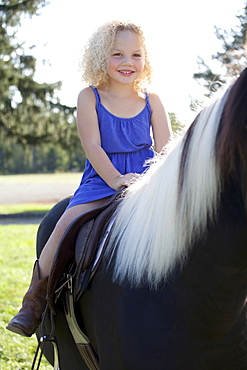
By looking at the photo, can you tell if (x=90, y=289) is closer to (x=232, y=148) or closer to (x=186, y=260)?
(x=186, y=260)

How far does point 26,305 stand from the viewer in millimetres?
2586

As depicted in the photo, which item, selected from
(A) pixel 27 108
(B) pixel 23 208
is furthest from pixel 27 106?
(B) pixel 23 208

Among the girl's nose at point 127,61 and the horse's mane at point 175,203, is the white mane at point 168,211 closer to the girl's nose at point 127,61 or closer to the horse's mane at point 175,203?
the horse's mane at point 175,203

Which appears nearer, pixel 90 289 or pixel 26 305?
pixel 90 289

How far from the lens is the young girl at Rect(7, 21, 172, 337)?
2.53 m

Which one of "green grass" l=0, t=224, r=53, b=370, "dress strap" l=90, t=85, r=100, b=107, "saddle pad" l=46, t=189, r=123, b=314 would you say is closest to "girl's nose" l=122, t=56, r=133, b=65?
"dress strap" l=90, t=85, r=100, b=107

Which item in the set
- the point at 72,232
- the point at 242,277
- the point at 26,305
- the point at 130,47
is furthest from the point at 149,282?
the point at 130,47

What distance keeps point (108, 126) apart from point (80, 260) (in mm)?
781

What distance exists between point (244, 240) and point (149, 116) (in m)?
1.34

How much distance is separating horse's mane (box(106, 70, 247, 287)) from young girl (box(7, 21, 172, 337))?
→ 463mm

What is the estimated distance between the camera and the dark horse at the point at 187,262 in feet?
5.32

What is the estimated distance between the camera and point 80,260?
7.30 ft

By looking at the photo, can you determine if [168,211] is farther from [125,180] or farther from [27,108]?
[27,108]

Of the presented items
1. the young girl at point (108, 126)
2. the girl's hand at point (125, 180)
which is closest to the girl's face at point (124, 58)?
the young girl at point (108, 126)
